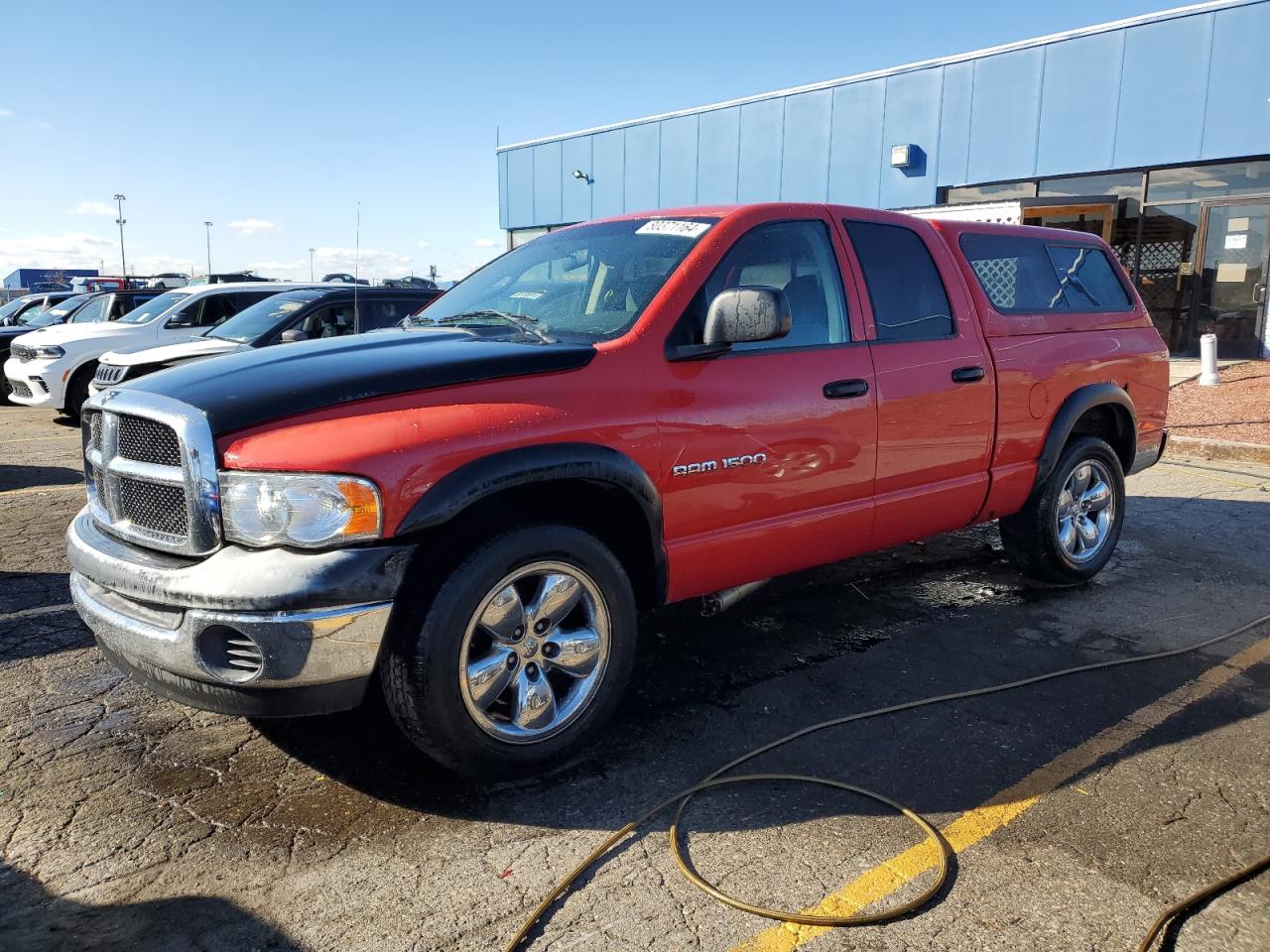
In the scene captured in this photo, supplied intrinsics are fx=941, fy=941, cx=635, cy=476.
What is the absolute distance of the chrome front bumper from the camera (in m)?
2.62

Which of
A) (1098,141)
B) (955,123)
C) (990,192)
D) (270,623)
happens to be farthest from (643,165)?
(270,623)

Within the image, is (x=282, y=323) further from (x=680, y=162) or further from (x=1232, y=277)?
(x=680, y=162)

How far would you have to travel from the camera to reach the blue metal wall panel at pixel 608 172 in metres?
24.9

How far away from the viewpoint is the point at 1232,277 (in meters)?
15.7

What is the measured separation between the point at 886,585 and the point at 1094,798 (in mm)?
2329

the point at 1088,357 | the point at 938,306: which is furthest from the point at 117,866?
the point at 1088,357

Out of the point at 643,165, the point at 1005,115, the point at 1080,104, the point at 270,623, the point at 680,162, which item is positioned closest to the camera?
the point at 270,623

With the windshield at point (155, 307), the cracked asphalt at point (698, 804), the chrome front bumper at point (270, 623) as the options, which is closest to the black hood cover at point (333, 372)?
the chrome front bumper at point (270, 623)

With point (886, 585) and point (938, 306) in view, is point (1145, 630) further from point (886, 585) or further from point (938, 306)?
point (938, 306)

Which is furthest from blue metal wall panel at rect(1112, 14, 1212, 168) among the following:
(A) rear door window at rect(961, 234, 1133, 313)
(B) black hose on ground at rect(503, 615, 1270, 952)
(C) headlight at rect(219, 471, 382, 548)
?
(C) headlight at rect(219, 471, 382, 548)

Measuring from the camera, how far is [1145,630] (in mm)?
4594

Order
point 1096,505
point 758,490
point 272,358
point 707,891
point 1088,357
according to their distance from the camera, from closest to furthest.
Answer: point 707,891 → point 272,358 → point 758,490 → point 1088,357 → point 1096,505

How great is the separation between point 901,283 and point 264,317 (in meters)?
7.56

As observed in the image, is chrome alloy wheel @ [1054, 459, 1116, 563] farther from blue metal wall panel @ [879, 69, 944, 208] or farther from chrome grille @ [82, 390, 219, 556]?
blue metal wall panel @ [879, 69, 944, 208]
